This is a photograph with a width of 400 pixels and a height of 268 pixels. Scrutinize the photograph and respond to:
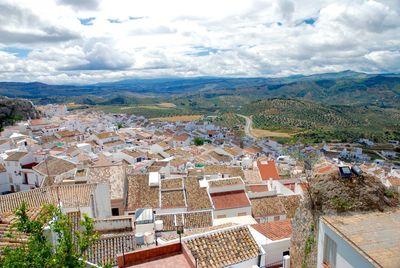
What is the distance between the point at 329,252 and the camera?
27.6 ft

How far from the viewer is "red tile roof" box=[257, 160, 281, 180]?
133 feet

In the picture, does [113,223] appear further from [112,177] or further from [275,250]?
[112,177]

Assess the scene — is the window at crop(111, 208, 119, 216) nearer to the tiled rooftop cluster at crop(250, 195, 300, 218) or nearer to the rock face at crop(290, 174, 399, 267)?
the tiled rooftop cluster at crop(250, 195, 300, 218)

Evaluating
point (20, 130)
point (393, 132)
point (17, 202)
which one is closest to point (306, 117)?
point (393, 132)

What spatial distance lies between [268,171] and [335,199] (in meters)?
33.4

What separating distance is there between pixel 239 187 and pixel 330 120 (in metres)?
156

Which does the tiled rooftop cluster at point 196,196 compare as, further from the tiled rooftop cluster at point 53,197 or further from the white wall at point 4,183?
the white wall at point 4,183

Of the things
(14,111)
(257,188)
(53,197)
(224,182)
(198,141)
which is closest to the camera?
(53,197)

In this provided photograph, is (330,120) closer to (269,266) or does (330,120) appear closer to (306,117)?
(306,117)

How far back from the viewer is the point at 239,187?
28.5m

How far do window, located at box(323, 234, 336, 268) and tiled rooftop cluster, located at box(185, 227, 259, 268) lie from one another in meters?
4.57

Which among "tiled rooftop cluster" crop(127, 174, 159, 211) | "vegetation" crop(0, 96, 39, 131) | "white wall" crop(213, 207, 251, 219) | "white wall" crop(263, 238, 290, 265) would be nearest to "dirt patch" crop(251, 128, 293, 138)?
"vegetation" crop(0, 96, 39, 131)

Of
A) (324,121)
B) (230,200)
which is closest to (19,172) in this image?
(230,200)

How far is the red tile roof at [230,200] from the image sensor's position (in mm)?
26766
